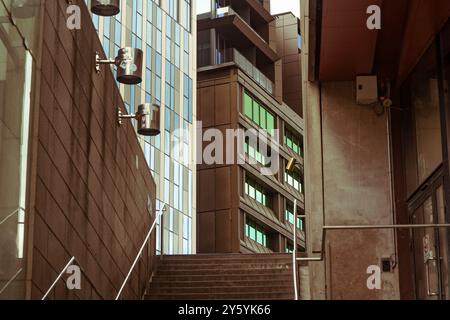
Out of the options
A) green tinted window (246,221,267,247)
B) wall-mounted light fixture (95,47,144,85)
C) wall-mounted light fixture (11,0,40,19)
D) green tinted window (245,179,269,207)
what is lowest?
wall-mounted light fixture (11,0,40,19)

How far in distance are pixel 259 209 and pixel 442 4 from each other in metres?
40.3

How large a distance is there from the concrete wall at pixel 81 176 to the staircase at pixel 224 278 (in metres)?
0.42

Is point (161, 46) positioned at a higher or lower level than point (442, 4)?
higher

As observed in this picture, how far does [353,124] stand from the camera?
14977 millimetres

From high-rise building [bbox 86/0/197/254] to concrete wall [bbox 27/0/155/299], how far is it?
25.3 meters

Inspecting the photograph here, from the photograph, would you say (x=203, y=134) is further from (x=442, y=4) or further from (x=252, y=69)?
(x=442, y=4)

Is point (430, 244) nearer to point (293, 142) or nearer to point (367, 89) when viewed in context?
point (367, 89)

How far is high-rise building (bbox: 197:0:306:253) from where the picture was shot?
49.8 meters

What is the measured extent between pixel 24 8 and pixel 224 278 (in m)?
6.67

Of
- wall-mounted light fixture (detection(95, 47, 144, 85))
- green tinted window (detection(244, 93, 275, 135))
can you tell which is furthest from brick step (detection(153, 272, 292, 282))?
green tinted window (detection(244, 93, 275, 135))

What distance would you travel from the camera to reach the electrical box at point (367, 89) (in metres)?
14.7

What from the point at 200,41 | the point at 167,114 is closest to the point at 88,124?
the point at 167,114

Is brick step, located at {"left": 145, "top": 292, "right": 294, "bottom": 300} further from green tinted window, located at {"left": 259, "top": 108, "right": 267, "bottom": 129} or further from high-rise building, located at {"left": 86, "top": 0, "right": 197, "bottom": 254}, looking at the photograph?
green tinted window, located at {"left": 259, "top": 108, "right": 267, "bottom": 129}

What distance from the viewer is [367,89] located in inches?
581
